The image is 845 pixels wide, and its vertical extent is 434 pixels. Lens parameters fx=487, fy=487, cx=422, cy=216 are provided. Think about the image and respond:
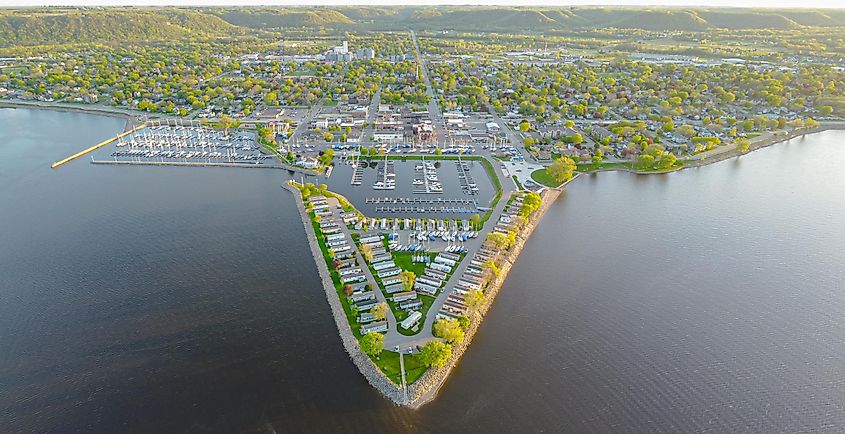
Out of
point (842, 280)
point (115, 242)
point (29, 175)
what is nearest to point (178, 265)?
point (115, 242)

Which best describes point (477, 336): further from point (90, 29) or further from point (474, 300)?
point (90, 29)

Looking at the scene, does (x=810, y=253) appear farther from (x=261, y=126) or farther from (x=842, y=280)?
(x=261, y=126)

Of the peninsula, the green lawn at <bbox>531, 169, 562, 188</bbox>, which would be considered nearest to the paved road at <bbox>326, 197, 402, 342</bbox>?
the peninsula

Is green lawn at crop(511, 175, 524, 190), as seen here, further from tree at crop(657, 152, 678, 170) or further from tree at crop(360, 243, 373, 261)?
tree at crop(360, 243, 373, 261)

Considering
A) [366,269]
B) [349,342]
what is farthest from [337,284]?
[349,342]

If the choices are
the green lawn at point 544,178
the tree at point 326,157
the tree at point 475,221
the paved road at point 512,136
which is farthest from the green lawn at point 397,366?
the paved road at point 512,136

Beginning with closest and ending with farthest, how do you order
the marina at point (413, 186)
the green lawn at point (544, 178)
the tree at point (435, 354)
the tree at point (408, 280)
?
the tree at point (435, 354) → the tree at point (408, 280) → the marina at point (413, 186) → the green lawn at point (544, 178)

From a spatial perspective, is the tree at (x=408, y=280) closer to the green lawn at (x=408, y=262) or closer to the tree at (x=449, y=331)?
the green lawn at (x=408, y=262)
